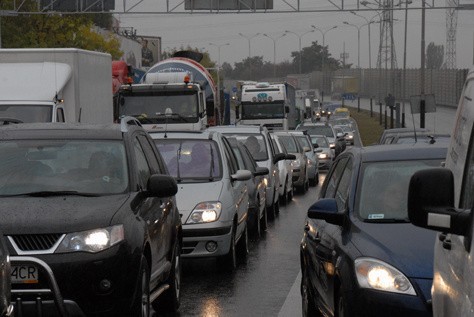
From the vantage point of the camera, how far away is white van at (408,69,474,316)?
4434 mm

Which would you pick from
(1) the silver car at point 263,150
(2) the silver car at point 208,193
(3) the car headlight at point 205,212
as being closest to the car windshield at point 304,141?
(1) the silver car at point 263,150

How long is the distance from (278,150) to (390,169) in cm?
1839

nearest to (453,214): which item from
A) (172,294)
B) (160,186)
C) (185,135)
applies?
(160,186)

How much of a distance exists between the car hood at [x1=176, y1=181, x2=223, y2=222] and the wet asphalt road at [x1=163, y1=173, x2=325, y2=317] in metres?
0.78

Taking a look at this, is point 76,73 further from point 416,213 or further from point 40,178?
point 416,213

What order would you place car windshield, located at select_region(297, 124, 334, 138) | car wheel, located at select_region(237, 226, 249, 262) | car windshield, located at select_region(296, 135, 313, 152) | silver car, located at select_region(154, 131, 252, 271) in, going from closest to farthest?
silver car, located at select_region(154, 131, 252, 271) < car wheel, located at select_region(237, 226, 249, 262) < car windshield, located at select_region(296, 135, 313, 152) < car windshield, located at select_region(297, 124, 334, 138)

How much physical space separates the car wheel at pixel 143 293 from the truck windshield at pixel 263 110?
4309 cm

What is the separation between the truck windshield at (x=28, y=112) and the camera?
19.6 m

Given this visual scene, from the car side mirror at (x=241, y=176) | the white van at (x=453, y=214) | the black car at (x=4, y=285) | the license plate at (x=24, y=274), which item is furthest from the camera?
the car side mirror at (x=241, y=176)

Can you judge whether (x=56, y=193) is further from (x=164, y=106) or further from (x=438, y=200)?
(x=164, y=106)

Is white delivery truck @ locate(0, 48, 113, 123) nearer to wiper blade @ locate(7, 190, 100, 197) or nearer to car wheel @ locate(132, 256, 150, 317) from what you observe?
wiper blade @ locate(7, 190, 100, 197)

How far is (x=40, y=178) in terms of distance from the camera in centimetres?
975

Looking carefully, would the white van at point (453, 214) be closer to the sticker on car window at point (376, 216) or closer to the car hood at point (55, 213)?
the sticker on car window at point (376, 216)

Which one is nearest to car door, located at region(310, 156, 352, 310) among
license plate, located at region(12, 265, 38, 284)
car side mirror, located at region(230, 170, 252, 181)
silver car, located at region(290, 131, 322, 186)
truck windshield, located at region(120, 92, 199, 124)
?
license plate, located at region(12, 265, 38, 284)
